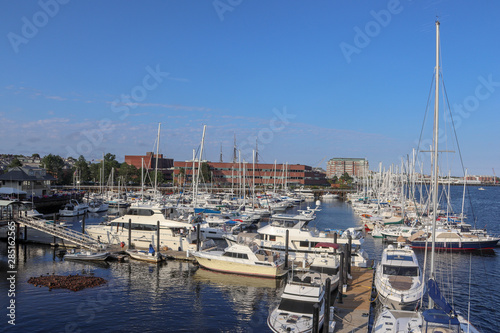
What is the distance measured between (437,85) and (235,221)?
4028cm

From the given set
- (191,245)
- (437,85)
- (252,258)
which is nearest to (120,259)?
(191,245)

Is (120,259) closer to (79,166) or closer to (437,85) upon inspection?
(437,85)

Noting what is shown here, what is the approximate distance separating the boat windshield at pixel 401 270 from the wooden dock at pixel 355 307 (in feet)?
6.01

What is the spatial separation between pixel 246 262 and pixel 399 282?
478 inches

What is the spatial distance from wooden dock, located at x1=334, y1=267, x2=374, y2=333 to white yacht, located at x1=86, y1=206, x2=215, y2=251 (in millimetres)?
15477

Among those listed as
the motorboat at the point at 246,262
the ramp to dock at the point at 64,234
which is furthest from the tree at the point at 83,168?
→ the motorboat at the point at 246,262

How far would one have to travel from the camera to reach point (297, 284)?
71.2 ft

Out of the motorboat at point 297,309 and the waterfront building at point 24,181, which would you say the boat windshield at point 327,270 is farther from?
the waterfront building at point 24,181

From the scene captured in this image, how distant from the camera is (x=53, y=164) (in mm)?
136000

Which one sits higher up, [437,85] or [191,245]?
[437,85]

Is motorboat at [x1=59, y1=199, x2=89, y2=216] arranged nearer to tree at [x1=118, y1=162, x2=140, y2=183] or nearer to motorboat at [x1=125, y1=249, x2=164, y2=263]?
motorboat at [x1=125, y1=249, x2=164, y2=263]

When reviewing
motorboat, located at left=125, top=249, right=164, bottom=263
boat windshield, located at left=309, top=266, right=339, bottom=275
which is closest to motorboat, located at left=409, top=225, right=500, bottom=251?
boat windshield, located at left=309, top=266, right=339, bottom=275

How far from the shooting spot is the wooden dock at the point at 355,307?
2028cm

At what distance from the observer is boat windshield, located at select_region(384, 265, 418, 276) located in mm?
25500
